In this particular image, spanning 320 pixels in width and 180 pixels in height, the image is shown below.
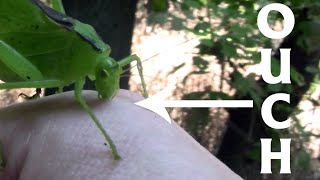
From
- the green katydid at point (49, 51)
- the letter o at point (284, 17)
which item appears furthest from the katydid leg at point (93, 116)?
the letter o at point (284, 17)

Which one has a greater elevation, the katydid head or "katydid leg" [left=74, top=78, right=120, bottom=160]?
the katydid head

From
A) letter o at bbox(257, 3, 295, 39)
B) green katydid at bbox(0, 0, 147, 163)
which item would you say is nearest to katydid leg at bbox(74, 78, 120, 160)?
green katydid at bbox(0, 0, 147, 163)

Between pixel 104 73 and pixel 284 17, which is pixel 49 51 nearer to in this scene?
pixel 104 73

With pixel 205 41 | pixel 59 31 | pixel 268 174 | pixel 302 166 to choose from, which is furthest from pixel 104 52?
pixel 268 174

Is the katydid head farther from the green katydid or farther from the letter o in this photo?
the letter o

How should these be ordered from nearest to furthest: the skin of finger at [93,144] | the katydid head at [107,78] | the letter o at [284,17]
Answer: the skin of finger at [93,144] → the katydid head at [107,78] → the letter o at [284,17]

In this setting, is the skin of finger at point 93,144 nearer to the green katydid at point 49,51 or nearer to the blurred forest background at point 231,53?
the green katydid at point 49,51
